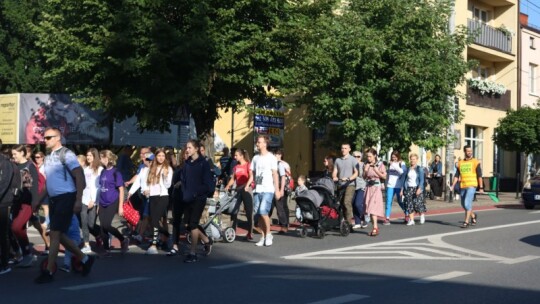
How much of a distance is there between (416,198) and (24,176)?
992 cm

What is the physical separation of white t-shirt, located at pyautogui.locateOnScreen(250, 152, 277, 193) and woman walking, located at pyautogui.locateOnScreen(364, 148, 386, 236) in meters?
2.99

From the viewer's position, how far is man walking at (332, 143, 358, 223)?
1477cm

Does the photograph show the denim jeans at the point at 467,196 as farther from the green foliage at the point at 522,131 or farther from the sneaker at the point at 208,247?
the green foliage at the point at 522,131

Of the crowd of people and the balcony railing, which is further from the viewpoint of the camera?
the balcony railing

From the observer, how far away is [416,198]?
17406 mm

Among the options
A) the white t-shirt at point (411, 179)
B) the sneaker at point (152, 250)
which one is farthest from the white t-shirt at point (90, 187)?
the white t-shirt at point (411, 179)

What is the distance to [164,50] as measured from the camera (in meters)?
14.2

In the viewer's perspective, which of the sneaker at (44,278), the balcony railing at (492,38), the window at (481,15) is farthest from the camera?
the window at (481,15)

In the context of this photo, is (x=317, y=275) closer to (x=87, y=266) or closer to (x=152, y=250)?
(x=87, y=266)

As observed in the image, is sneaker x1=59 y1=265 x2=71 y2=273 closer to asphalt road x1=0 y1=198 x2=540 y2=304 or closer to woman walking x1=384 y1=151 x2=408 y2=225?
asphalt road x1=0 y1=198 x2=540 y2=304

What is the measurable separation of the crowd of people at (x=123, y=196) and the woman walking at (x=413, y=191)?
4.65 ft

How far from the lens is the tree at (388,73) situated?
67.2 ft

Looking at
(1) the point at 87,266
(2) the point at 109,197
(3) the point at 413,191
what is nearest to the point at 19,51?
(3) the point at 413,191

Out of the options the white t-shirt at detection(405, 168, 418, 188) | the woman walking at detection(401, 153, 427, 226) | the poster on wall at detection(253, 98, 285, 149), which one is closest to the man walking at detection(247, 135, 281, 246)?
the woman walking at detection(401, 153, 427, 226)
